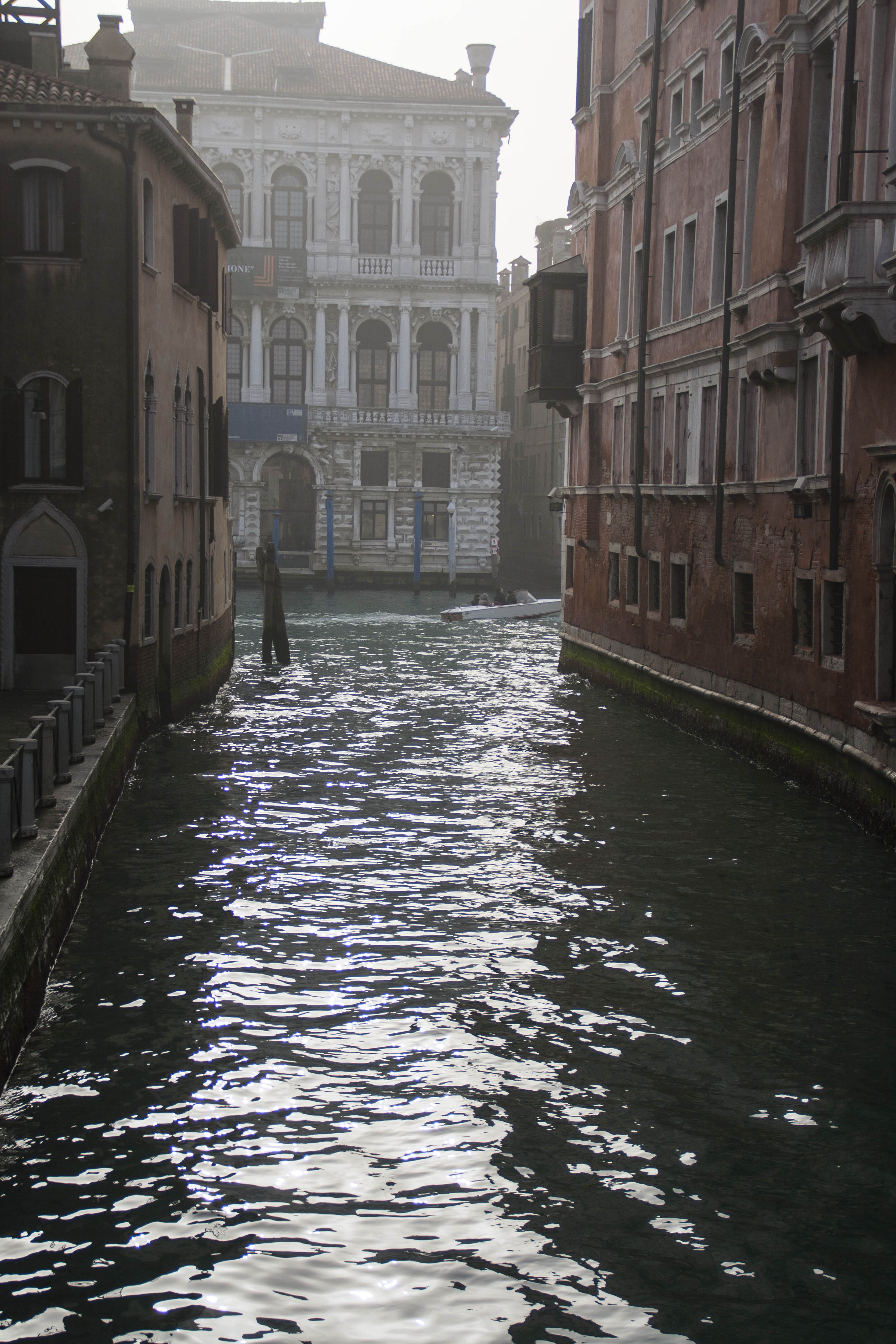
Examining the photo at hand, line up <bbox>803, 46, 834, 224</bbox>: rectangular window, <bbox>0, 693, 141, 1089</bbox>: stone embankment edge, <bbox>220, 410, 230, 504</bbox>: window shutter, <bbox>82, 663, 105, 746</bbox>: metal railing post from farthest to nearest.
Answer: <bbox>220, 410, 230, 504</bbox>: window shutter < <bbox>803, 46, 834, 224</bbox>: rectangular window < <bbox>82, 663, 105, 746</bbox>: metal railing post < <bbox>0, 693, 141, 1089</bbox>: stone embankment edge

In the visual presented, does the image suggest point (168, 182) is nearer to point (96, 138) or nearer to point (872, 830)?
point (96, 138)

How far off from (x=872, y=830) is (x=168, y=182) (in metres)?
11.3

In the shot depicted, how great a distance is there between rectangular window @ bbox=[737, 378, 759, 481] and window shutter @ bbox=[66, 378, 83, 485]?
275 inches

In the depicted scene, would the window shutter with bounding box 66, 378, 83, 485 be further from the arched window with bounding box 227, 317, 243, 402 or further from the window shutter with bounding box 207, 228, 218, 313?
the arched window with bounding box 227, 317, 243, 402

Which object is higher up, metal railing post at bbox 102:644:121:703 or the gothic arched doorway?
the gothic arched doorway

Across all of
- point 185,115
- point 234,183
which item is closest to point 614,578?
point 185,115

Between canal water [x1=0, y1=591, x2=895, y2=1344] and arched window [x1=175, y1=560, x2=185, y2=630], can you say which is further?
arched window [x1=175, y1=560, x2=185, y2=630]

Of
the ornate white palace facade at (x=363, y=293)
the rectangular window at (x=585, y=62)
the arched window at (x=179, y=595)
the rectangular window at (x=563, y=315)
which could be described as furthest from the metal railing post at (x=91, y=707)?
the ornate white palace facade at (x=363, y=293)

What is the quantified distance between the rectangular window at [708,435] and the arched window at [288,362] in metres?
31.6

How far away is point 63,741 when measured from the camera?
1119 centimetres

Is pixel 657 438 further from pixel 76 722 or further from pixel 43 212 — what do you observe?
pixel 76 722

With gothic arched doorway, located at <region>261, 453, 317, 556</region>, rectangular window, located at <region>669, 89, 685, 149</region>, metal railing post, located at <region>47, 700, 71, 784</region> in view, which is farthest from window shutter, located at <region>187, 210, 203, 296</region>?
gothic arched doorway, located at <region>261, 453, 317, 556</region>

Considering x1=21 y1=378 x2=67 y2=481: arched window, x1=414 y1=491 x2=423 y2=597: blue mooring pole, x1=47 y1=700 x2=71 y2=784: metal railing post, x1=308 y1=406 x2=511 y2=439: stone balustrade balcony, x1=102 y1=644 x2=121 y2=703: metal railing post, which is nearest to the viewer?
x1=47 y1=700 x2=71 y2=784: metal railing post

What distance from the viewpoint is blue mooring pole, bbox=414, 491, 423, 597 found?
48.5 m
